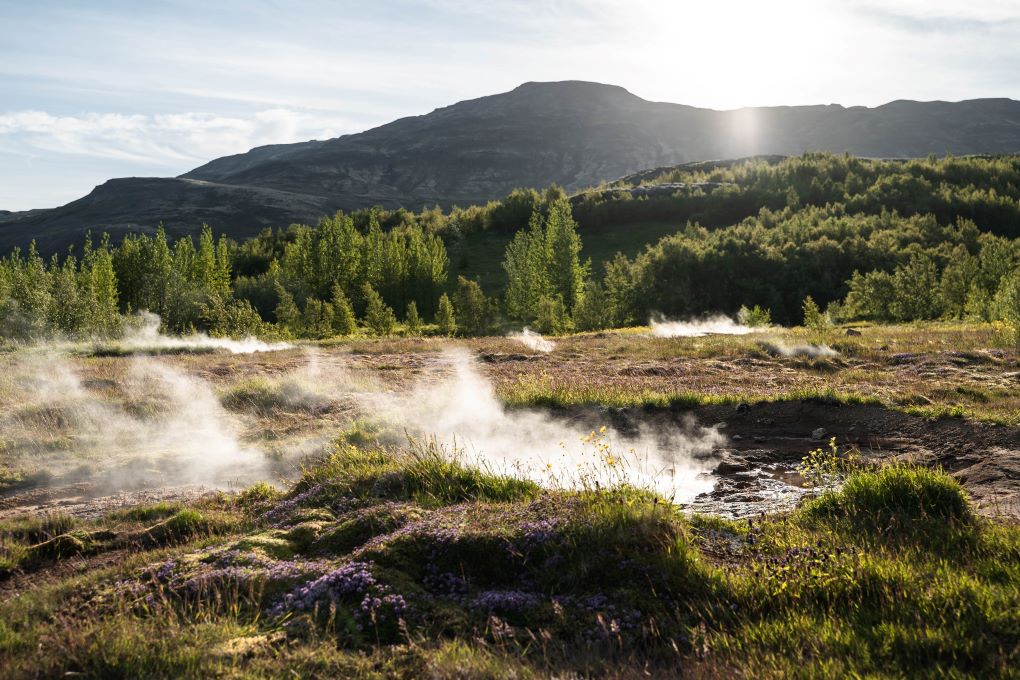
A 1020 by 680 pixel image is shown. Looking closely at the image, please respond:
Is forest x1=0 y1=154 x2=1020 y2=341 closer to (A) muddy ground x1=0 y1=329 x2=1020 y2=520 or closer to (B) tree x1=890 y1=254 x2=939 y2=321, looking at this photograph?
(B) tree x1=890 y1=254 x2=939 y2=321

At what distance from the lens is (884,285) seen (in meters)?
60.2

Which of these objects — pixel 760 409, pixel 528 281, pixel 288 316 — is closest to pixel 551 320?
pixel 528 281

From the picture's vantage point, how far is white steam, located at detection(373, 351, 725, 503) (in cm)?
1070

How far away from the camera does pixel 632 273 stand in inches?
2990

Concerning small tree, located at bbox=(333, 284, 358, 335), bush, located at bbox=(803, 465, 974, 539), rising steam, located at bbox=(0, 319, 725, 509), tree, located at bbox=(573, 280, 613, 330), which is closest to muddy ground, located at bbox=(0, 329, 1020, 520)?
rising steam, located at bbox=(0, 319, 725, 509)

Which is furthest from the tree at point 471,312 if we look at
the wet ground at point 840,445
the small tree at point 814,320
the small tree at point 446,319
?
the wet ground at point 840,445

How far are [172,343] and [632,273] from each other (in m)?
50.1

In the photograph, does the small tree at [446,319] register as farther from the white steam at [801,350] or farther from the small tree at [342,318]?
the white steam at [801,350]

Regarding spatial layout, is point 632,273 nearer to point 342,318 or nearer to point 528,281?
point 528,281

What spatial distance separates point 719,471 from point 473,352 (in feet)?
82.7

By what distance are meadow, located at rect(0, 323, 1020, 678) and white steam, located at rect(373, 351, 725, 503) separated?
0.13 metres

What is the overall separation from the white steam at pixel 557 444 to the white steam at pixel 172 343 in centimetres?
2654

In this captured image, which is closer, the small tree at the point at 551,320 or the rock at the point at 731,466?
the rock at the point at 731,466

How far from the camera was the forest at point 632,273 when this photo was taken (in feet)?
190
